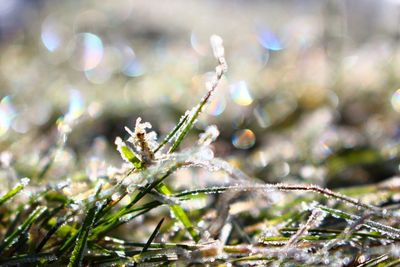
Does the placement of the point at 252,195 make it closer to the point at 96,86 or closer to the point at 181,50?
the point at 96,86

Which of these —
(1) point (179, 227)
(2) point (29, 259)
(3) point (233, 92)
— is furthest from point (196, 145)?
(3) point (233, 92)

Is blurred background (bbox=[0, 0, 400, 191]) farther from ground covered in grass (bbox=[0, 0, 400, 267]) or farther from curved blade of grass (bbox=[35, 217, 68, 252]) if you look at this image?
curved blade of grass (bbox=[35, 217, 68, 252])

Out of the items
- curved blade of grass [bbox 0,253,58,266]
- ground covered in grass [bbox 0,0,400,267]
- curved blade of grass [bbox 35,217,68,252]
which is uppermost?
ground covered in grass [bbox 0,0,400,267]

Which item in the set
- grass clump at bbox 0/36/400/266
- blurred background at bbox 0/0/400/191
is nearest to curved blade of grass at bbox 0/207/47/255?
grass clump at bbox 0/36/400/266

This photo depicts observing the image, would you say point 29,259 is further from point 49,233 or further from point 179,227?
point 179,227

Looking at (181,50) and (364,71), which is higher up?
(181,50)

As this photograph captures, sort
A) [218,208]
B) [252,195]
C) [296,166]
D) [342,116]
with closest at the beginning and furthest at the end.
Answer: [218,208] → [252,195] → [296,166] → [342,116]

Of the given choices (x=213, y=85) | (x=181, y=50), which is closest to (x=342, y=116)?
(x=213, y=85)
